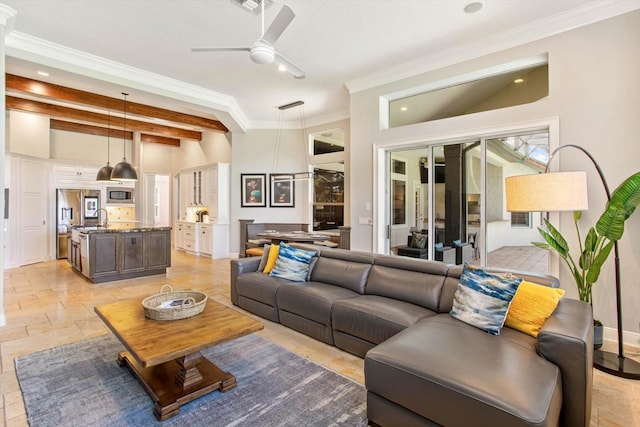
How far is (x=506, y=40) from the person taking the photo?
12.8 ft

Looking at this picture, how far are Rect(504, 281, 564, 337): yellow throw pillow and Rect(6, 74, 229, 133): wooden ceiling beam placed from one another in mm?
7006

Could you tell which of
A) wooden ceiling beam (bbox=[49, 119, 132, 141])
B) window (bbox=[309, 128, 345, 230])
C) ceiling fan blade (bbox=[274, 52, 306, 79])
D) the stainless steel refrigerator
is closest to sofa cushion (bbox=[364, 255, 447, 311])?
ceiling fan blade (bbox=[274, 52, 306, 79])

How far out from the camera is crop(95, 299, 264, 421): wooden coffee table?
1994mm

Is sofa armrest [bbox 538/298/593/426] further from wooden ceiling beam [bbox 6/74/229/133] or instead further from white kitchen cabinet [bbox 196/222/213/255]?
white kitchen cabinet [bbox 196/222/213/255]

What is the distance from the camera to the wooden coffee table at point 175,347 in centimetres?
199

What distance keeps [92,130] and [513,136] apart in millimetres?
9700

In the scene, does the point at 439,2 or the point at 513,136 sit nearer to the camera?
the point at 439,2

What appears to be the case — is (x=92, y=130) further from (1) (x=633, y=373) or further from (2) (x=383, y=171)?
(1) (x=633, y=373)

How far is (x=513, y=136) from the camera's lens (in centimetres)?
402

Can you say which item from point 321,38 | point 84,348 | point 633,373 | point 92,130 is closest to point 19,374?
point 84,348

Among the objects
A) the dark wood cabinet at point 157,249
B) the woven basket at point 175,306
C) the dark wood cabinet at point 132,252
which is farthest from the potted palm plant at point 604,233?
the dark wood cabinet at point 132,252

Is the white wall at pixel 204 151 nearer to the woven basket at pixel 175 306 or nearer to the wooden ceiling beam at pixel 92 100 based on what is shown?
the wooden ceiling beam at pixel 92 100

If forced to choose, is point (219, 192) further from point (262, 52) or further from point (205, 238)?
point (262, 52)

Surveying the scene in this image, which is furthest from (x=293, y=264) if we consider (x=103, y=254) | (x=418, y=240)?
(x=103, y=254)
